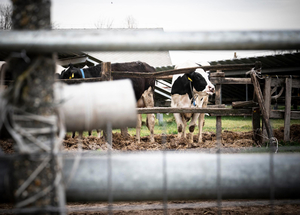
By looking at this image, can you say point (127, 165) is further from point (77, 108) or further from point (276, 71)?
point (276, 71)

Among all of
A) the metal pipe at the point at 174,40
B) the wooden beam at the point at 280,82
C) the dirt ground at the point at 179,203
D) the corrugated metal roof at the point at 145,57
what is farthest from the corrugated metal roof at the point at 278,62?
the metal pipe at the point at 174,40

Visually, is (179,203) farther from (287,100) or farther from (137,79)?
(137,79)

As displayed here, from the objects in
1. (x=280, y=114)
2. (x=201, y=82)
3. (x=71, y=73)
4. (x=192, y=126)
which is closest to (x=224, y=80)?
(x=201, y=82)

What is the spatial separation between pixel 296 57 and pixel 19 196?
12425 mm

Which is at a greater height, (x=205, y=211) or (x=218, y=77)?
(x=218, y=77)

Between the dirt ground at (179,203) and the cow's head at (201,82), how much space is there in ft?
3.87

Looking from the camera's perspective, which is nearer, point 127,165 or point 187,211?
point 127,165

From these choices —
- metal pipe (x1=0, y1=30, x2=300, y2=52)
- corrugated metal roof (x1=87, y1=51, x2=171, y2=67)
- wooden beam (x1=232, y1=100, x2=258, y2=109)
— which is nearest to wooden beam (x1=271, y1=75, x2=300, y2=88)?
wooden beam (x1=232, y1=100, x2=258, y2=109)

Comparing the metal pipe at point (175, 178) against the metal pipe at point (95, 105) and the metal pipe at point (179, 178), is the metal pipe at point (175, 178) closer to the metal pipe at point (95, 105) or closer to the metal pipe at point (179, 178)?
the metal pipe at point (179, 178)

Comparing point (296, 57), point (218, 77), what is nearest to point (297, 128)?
point (218, 77)

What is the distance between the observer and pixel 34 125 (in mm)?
915

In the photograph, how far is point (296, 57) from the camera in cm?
1116

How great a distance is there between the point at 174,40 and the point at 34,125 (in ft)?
1.88

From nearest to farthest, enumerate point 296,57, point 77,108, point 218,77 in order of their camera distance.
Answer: point 77,108 → point 218,77 → point 296,57
